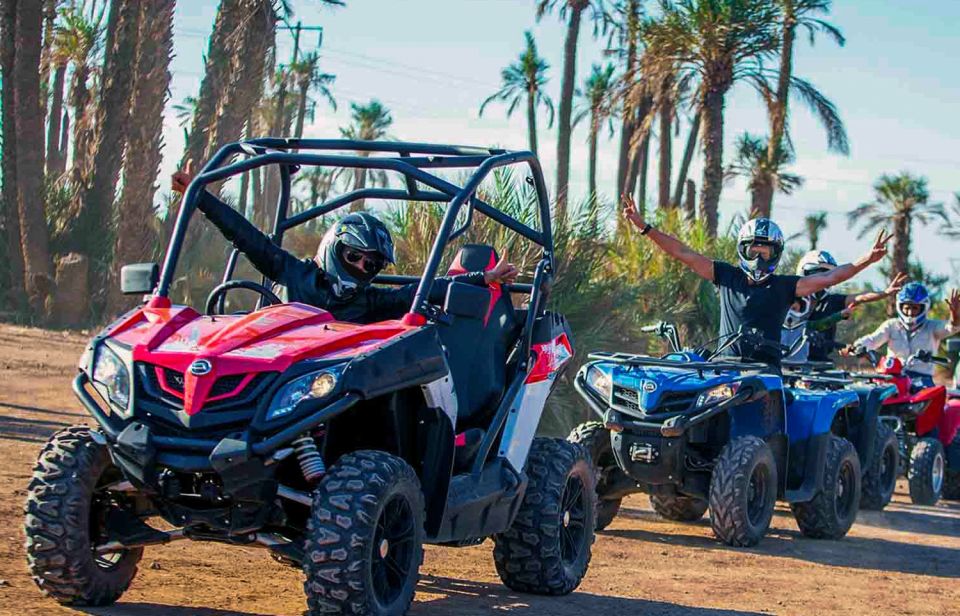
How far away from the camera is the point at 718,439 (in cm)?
1101

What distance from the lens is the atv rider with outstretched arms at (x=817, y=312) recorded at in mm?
14164

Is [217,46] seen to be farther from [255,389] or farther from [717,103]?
[255,389]

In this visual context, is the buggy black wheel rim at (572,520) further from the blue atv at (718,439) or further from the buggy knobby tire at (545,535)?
the blue atv at (718,439)

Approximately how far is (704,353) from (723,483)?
145 cm

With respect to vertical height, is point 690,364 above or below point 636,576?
above

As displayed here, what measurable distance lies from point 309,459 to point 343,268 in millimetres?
1641

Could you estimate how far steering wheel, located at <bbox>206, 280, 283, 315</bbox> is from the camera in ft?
22.9

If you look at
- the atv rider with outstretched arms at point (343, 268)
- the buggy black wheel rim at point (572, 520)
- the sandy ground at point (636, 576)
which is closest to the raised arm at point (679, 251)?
the sandy ground at point (636, 576)

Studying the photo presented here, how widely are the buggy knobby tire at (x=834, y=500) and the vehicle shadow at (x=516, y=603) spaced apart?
3.66 m

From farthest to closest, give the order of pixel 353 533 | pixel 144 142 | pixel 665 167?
pixel 665 167
pixel 144 142
pixel 353 533

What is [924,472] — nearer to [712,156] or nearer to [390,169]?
[390,169]

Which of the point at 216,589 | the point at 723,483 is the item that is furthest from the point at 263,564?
the point at 723,483

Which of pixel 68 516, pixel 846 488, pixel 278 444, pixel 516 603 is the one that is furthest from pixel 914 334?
pixel 68 516

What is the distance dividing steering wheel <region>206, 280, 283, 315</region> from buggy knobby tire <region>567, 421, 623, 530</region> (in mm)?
3690
